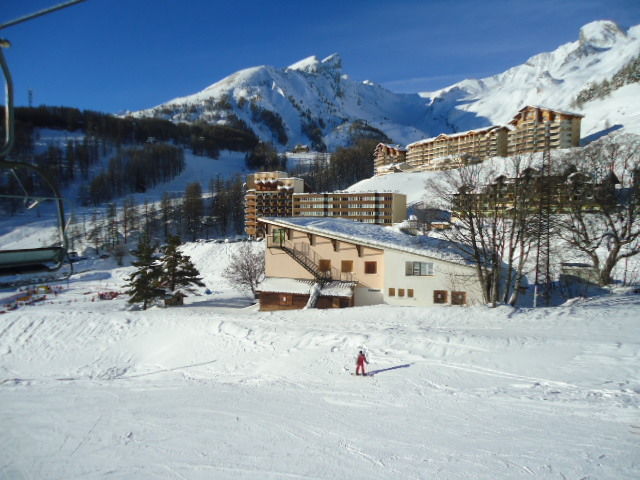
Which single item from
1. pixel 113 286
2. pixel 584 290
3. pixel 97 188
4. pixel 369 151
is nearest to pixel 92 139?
pixel 97 188

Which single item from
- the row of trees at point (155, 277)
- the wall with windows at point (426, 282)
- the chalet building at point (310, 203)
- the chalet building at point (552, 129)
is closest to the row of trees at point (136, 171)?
the chalet building at point (310, 203)

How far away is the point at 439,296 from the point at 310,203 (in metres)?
47.7

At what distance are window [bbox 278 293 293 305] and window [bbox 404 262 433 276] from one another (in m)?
7.28

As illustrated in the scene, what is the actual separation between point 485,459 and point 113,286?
5056 centimetres

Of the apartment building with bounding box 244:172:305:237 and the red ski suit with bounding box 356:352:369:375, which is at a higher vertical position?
the apartment building with bounding box 244:172:305:237

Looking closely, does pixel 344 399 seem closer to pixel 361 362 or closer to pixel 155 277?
pixel 361 362

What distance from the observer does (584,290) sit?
2284cm

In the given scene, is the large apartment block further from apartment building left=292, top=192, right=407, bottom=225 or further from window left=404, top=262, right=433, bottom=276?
window left=404, top=262, right=433, bottom=276

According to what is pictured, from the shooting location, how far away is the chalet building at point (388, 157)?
112250 mm

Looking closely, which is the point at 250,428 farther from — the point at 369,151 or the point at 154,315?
the point at 369,151

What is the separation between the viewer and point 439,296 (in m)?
19.8

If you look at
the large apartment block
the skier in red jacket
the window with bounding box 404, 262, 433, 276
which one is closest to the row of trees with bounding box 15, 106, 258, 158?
the large apartment block

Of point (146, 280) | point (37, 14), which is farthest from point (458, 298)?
point (146, 280)

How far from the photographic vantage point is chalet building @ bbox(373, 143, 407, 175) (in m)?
112
